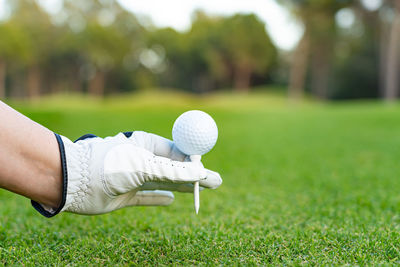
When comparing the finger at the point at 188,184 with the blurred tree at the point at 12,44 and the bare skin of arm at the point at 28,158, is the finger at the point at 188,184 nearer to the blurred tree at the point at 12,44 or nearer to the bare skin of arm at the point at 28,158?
the bare skin of arm at the point at 28,158

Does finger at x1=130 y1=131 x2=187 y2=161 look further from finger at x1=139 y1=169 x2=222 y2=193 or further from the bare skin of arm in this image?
the bare skin of arm

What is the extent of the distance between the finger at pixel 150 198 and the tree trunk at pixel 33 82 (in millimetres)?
28606

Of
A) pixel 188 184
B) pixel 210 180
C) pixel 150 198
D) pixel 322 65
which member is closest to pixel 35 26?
pixel 322 65

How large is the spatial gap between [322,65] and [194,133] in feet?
82.4

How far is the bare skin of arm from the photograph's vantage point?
1200mm

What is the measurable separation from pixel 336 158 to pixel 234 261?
3.48 meters

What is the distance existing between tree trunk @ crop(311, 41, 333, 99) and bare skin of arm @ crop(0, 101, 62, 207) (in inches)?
971

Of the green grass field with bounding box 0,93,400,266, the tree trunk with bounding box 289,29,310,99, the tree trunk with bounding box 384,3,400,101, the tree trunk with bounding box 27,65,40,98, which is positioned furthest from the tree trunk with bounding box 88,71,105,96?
the green grass field with bounding box 0,93,400,266

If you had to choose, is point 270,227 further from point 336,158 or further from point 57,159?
point 336,158

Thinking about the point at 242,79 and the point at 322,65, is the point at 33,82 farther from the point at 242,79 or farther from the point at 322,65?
the point at 322,65

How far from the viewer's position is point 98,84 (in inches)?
1089

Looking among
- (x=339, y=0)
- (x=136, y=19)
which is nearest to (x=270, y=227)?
(x=339, y=0)

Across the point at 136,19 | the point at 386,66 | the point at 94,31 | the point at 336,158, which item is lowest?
the point at 336,158

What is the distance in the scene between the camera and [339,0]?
17.2 meters
